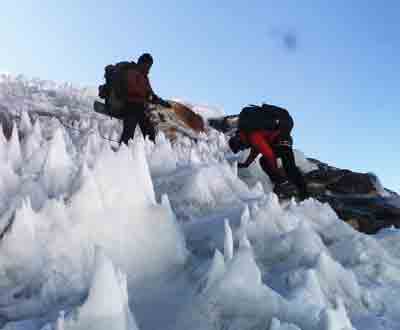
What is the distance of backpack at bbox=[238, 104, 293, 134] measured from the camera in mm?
9633

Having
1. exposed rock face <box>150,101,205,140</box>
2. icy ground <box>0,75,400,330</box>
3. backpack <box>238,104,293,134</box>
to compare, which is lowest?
icy ground <box>0,75,400,330</box>

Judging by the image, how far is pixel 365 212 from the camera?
12.1 metres

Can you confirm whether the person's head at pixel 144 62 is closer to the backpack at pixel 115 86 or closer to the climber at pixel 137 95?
the climber at pixel 137 95

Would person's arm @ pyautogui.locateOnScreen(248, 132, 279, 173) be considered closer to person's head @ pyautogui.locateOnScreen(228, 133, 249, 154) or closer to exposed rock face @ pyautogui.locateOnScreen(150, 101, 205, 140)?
person's head @ pyautogui.locateOnScreen(228, 133, 249, 154)

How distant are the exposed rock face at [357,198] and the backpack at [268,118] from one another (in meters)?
2.87

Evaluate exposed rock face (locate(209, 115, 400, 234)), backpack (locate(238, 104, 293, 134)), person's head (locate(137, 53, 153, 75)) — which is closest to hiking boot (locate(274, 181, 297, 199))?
exposed rock face (locate(209, 115, 400, 234))

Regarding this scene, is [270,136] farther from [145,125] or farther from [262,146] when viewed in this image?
[145,125]

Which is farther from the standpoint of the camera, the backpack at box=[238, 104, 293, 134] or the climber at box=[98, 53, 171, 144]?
the climber at box=[98, 53, 171, 144]

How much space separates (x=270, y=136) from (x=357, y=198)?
190 inches

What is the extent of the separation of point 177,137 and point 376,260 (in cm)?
1327

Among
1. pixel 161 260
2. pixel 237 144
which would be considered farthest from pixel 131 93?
pixel 161 260

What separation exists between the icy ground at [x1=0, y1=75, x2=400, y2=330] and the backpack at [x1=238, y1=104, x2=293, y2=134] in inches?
120

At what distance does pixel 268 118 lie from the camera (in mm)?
9648

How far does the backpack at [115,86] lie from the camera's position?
10.6 meters
